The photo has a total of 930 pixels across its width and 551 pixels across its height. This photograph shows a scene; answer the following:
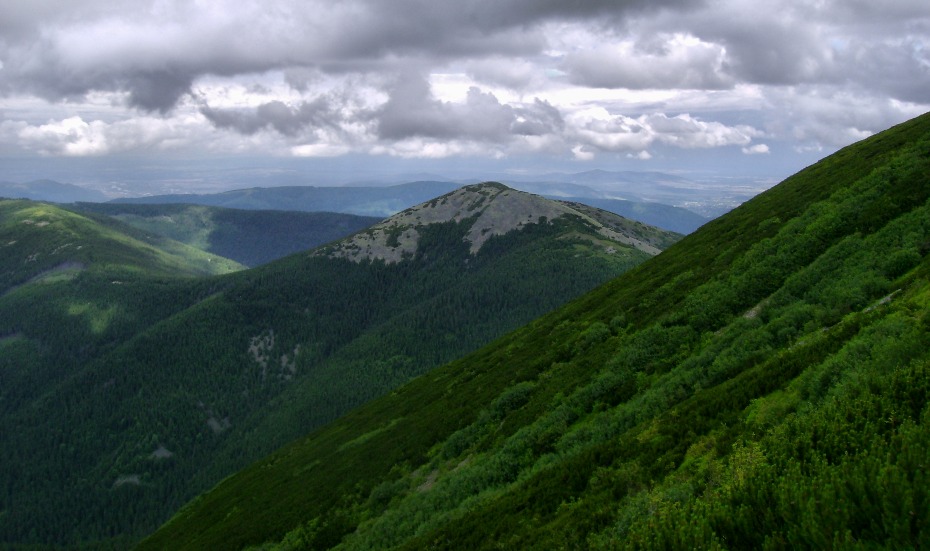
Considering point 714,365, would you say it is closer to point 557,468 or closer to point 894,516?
point 557,468

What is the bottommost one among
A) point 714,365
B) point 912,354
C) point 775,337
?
point 714,365

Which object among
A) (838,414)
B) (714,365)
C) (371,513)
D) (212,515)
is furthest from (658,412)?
(212,515)

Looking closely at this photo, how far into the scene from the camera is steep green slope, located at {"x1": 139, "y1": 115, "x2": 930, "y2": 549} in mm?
9797

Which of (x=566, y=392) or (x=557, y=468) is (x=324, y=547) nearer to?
(x=566, y=392)

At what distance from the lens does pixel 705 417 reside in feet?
65.3

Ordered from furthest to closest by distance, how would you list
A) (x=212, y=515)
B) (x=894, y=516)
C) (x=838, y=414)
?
(x=212, y=515)
(x=838, y=414)
(x=894, y=516)

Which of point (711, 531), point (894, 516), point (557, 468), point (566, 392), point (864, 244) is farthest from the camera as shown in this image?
point (566, 392)

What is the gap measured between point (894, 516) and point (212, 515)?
92663 millimetres

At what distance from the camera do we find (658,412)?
25.6m

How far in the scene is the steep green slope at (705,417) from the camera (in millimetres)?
9797

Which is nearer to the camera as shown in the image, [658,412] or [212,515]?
[658,412]

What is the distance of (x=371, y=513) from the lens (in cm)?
4234

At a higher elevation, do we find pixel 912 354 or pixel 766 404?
pixel 912 354

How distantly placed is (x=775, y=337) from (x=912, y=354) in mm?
12583
